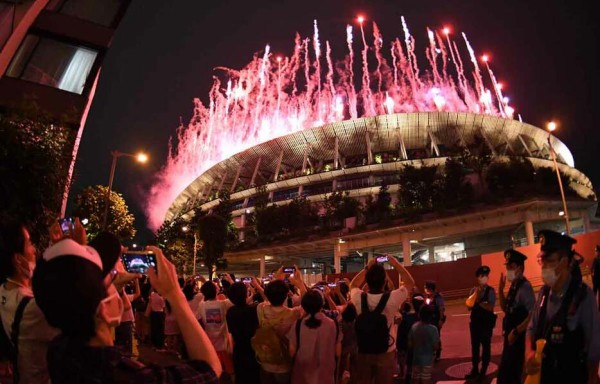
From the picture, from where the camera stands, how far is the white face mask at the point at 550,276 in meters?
3.63

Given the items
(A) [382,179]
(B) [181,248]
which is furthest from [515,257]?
(A) [382,179]

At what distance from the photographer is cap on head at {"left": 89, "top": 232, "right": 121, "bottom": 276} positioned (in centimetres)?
200

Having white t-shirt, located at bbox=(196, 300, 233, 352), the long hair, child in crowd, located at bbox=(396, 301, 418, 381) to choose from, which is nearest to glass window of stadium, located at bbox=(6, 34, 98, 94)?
white t-shirt, located at bbox=(196, 300, 233, 352)

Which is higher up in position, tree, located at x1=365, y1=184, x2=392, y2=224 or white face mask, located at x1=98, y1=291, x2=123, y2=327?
tree, located at x1=365, y1=184, x2=392, y2=224

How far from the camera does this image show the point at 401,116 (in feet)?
202

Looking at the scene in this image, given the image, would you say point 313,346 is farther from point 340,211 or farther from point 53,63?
point 340,211

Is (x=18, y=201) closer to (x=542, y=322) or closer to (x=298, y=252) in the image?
(x=542, y=322)

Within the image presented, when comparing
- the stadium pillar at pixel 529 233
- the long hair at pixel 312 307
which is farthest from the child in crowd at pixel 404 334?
the stadium pillar at pixel 529 233

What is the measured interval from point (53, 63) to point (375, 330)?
19856 mm

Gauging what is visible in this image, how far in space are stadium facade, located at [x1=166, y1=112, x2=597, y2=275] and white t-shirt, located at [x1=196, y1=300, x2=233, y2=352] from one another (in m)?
35.6

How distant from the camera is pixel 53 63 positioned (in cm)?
1881

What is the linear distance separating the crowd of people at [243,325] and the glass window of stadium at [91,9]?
19.2m

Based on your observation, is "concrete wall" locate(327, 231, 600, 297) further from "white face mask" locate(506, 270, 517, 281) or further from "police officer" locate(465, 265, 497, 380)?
"white face mask" locate(506, 270, 517, 281)

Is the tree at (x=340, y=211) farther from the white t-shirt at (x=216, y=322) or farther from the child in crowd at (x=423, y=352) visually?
the white t-shirt at (x=216, y=322)
